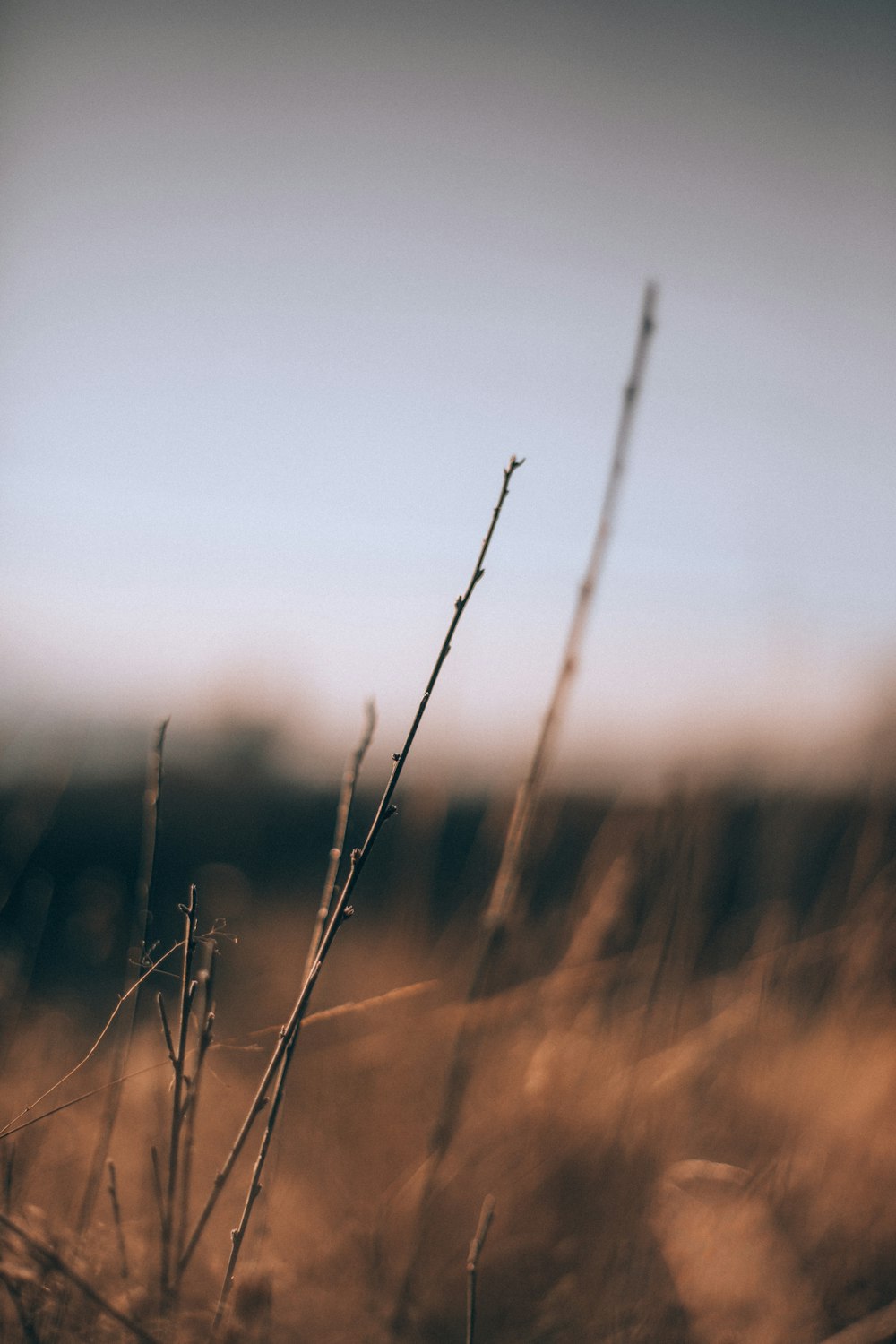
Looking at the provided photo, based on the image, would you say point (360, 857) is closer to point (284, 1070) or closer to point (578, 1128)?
point (284, 1070)

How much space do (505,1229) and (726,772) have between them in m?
0.77

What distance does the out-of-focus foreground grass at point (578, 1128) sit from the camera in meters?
0.82

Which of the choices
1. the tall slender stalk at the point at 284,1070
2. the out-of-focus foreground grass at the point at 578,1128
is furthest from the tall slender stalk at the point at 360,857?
the out-of-focus foreground grass at the point at 578,1128

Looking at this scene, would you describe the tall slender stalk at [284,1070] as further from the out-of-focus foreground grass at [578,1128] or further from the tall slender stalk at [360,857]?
the out-of-focus foreground grass at [578,1128]

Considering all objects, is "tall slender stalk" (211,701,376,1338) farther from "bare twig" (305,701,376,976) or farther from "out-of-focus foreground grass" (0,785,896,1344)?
"out-of-focus foreground grass" (0,785,896,1344)

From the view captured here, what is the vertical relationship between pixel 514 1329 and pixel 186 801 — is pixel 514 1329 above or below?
above

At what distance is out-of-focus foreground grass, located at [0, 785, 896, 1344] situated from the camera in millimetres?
823

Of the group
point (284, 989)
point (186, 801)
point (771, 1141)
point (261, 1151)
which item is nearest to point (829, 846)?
point (771, 1141)

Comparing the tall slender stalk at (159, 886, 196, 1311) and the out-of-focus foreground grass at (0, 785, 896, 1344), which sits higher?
the tall slender stalk at (159, 886, 196, 1311)

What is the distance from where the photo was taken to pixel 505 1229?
1.04 m

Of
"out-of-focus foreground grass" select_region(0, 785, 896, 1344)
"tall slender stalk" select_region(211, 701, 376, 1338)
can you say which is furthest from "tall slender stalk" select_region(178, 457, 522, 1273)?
"out-of-focus foreground grass" select_region(0, 785, 896, 1344)

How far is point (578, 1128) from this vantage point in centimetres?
113

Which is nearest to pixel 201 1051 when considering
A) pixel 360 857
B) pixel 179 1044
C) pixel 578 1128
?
pixel 179 1044

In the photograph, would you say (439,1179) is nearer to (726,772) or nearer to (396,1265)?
(396,1265)
